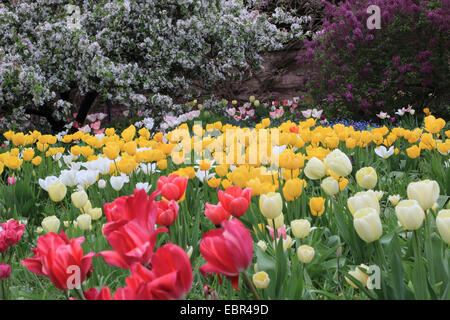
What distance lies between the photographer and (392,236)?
4.77ft

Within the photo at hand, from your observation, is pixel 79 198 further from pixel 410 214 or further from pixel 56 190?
pixel 410 214

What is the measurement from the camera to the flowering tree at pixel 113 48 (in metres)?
5.65

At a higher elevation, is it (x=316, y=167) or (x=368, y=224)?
(x=316, y=167)

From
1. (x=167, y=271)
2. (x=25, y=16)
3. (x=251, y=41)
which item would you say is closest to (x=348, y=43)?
(x=251, y=41)

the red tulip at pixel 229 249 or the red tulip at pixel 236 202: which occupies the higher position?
the red tulip at pixel 236 202

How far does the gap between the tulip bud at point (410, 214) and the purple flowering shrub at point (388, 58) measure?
571 centimetres

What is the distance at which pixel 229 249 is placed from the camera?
839 millimetres

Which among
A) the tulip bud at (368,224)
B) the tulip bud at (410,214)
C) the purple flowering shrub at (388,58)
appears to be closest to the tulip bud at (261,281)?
the tulip bud at (368,224)

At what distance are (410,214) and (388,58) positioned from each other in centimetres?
611

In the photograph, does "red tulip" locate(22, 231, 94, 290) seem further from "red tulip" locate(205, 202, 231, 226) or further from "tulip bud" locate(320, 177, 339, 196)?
"tulip bud" locate(320, 177, 339, 196)

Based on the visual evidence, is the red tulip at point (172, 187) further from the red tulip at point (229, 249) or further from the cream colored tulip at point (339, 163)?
the cream colored tulip at point (339, 163)

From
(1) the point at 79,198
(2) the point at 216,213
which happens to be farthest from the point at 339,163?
(1) the point at 79,198
